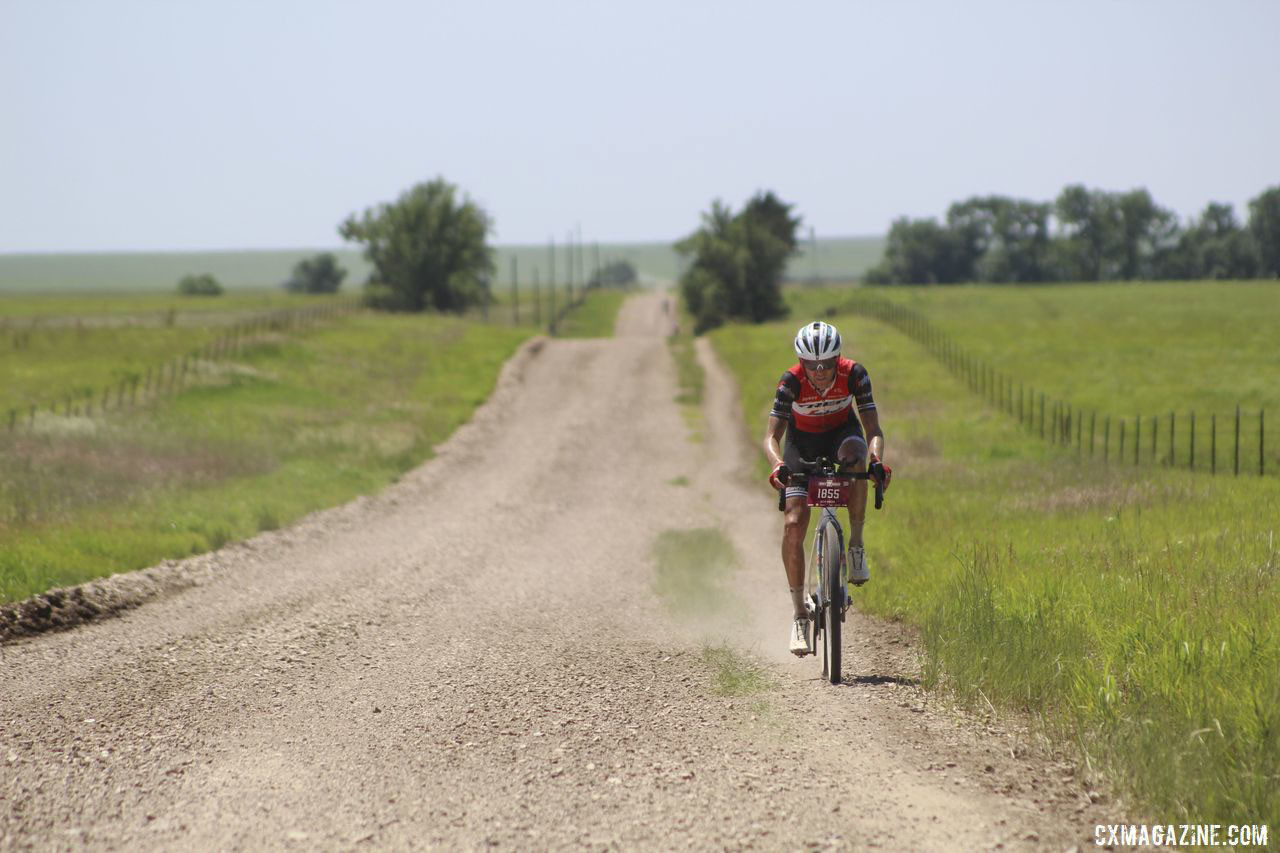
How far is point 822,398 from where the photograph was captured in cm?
834

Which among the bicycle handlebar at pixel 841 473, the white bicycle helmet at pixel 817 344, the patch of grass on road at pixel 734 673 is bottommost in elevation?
the patch of grass on road at pixel 734 673

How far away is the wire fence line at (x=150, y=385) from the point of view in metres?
26.2

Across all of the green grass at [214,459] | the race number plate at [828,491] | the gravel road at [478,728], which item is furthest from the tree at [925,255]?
the race number plate at [828,491]

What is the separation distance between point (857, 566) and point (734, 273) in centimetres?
7155

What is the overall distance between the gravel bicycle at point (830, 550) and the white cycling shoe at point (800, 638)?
67 millimetres

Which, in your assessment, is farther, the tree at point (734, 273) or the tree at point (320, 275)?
the tree at point (320, 275)

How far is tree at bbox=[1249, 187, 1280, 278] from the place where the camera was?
12850cm

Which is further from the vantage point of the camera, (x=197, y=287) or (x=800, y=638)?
(x=197, y=287)

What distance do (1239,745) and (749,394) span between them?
105 feet

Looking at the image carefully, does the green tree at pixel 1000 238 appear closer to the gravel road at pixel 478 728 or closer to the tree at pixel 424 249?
Result: the tree at pixel 424 249

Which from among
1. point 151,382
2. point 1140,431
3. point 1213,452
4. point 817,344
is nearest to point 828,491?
point 817,344

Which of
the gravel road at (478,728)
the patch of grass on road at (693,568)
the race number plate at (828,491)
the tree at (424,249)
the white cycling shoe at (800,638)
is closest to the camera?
the gravel road at (478,728)

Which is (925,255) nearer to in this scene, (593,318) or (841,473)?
(593,318)

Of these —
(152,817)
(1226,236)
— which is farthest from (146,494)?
(1226,236)
